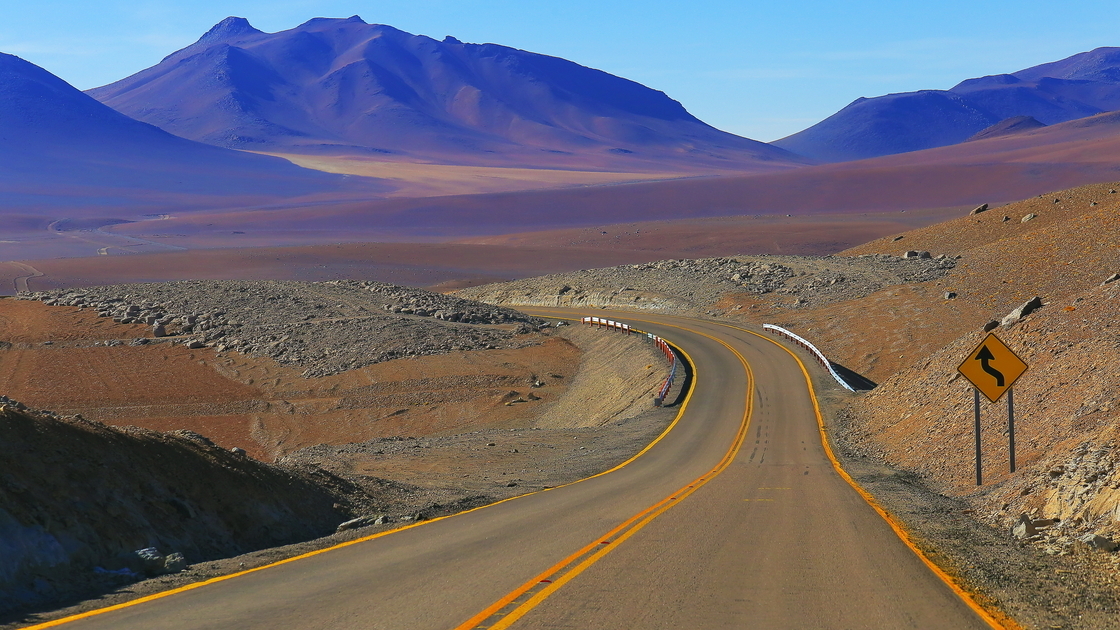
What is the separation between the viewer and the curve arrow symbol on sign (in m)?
16.0

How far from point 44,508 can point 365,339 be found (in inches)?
1442

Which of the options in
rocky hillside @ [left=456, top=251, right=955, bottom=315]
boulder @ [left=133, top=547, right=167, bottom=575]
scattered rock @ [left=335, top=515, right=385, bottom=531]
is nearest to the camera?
boulder @ [left=133, top=547, right=167, bottom=575]

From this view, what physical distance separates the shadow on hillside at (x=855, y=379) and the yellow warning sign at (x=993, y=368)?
18096mm

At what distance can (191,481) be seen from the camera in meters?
12.2

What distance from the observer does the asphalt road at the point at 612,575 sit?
8094mm

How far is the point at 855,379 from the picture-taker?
3728cm

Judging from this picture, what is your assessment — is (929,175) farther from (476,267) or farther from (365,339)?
(365,339)

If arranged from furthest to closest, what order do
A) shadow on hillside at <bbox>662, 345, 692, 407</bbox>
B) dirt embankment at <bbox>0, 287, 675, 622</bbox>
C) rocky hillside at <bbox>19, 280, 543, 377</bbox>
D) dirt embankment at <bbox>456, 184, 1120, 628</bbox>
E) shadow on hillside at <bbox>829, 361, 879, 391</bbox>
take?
rocky hillside at <bbox>19, 280, 543, 377</bbox>, shadow on hillside at <bbox>829, 361, 879, 391</bbox>, shadow on hillside at <bbox>662, 345, 692, 407</bbox>, dirt embankment at <bbox>456, 184, 1120, 628</bbox>, dirt embankment at <bbox>0, 287, 675, 622</bbox>

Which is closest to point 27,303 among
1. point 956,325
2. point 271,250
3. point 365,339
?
point 365,339

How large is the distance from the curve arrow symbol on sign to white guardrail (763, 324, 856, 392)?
16.7 metres

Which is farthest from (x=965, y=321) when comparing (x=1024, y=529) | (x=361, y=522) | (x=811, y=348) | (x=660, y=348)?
(x=361, y=522)

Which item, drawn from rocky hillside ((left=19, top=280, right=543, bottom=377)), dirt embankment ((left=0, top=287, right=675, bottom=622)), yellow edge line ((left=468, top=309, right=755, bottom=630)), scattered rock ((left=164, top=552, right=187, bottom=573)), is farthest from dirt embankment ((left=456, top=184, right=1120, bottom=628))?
rocky hillside ((left=19, top=280, right=543, bottom=377))

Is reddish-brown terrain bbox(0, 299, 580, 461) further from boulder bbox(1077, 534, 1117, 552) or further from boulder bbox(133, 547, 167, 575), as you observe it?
boulder bbox(1077, 534, 1117, 552)

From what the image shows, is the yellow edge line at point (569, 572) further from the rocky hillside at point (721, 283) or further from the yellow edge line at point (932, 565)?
the rocky hillside at point (721, 283)
